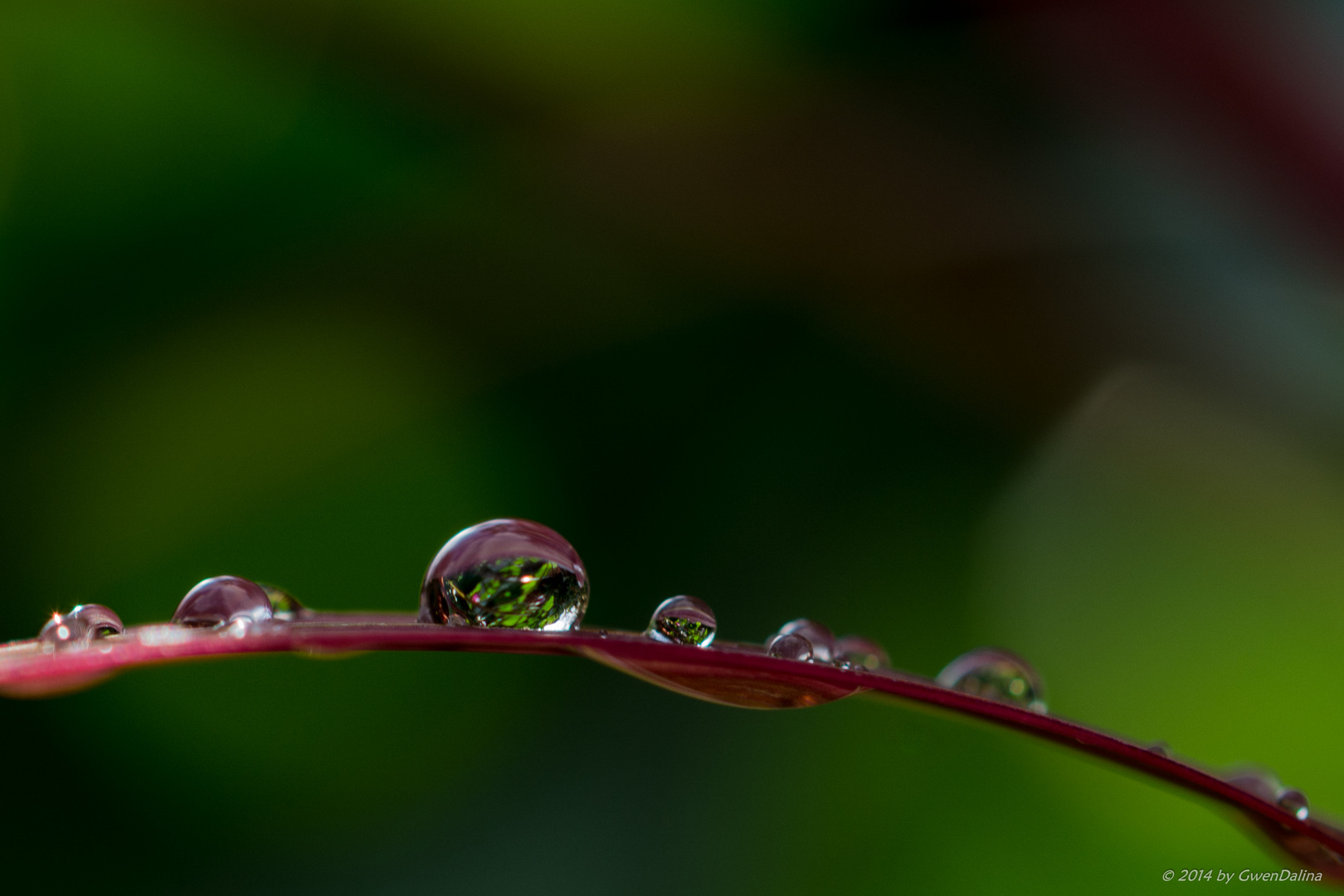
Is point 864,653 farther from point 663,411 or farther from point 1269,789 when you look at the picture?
point 663,411

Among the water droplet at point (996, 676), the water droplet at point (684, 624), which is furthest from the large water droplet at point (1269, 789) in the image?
the water droplet at point (684, 624)

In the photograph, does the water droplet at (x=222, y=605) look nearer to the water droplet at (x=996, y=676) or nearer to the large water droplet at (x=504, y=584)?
the large water droplet at (x=504, y=584)

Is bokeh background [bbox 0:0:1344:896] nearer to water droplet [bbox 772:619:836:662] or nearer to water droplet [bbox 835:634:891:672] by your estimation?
water droplet [bbox 835:634:891:672]

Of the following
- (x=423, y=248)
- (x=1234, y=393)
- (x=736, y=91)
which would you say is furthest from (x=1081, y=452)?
(x=423, y=248)

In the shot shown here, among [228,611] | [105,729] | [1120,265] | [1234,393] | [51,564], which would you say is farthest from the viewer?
[1120,265]

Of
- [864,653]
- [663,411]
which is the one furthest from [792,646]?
[663,411]

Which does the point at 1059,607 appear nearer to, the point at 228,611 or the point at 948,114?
the point at 948,114
